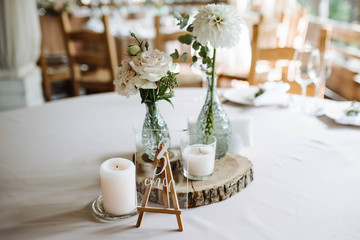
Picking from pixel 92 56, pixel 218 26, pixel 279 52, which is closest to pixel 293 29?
pixel 279 52

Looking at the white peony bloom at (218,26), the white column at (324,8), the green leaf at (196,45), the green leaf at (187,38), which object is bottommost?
the green leaf at (196,45)

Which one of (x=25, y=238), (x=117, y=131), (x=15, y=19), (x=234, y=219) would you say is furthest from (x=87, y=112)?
(x=15, y=19)

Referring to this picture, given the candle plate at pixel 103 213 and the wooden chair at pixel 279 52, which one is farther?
the wooden chair at pixel 279 52

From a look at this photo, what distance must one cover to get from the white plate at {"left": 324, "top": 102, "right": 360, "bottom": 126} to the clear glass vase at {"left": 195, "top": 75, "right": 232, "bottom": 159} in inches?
20.6

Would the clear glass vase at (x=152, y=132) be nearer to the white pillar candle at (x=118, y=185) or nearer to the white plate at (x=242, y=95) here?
the white pillar candle at (x=118, y=185)

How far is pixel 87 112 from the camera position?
150 centimetres

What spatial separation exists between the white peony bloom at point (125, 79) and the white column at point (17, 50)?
236 centimetres

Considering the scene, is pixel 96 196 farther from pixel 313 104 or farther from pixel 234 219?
pixel 313 104

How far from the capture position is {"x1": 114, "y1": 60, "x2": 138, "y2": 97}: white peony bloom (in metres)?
0.84

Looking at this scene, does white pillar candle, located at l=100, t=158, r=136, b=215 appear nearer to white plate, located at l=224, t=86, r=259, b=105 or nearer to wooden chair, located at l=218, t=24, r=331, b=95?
white plate, located at l=224, t=86, r=259, b=105

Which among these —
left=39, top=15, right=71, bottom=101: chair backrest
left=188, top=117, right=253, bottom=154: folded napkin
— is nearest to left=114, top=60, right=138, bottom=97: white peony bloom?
left=188, top=117, right=253, bottom=154: folded napkin

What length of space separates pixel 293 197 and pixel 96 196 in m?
0.51

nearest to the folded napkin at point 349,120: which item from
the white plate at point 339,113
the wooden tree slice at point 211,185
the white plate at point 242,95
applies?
the white plate at point 339,113

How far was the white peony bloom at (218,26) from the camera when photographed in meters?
0.84
